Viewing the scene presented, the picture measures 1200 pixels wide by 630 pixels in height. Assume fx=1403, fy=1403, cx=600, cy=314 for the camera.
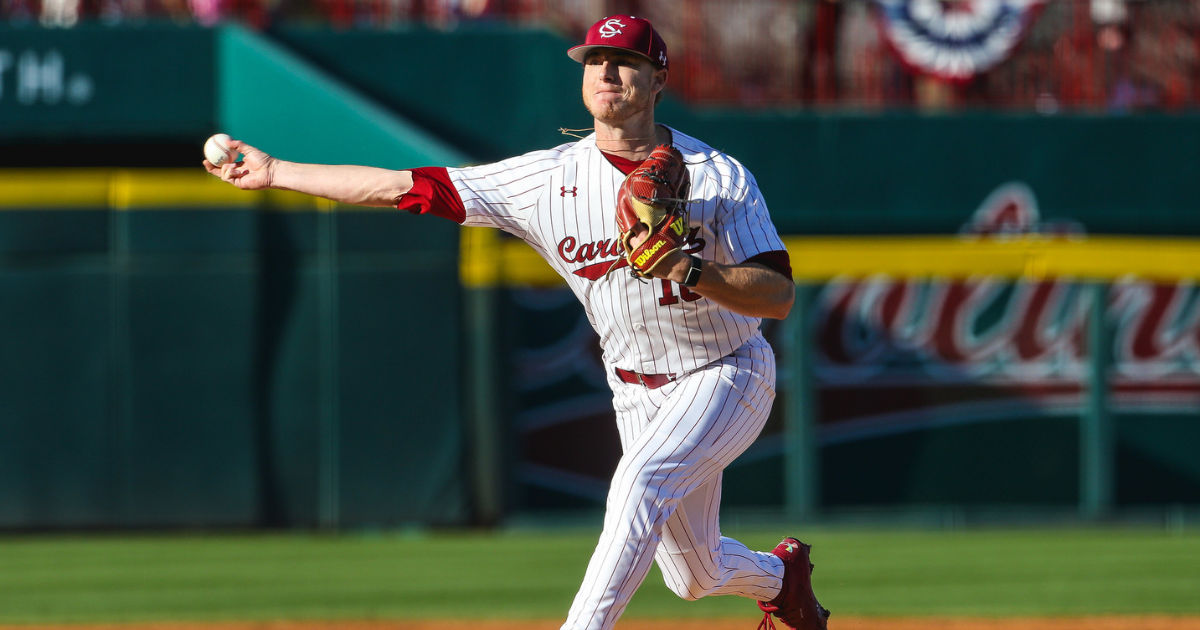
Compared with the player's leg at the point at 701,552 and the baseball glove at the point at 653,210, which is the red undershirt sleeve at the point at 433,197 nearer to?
the baseball glove at the point at 653,210

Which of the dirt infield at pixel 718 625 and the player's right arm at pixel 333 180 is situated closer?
the player's right arm at pixel 333 180

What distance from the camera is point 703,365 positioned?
3812 mm

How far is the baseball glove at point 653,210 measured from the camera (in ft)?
11.0

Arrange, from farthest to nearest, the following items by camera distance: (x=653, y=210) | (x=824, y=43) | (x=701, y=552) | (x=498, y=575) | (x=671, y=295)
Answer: (x=824, y=43) → (x=498, y=575) → (x=701, y=552) → (x=671, y=295) → (x=653, y=210)

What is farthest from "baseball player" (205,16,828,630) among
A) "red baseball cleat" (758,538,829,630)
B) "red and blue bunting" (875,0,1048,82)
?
"red and blue bunting" (875,0,1048,82)

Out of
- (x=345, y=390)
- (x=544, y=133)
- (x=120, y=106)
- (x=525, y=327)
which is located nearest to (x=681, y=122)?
(x=544, y=133)

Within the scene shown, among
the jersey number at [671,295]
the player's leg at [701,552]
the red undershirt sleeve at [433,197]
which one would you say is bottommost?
the player's leg at [701,552]

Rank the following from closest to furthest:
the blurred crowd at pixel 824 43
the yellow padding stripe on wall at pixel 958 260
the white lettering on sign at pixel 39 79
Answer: the yellow padding stripe on wall at pixel 958 260 < the white lettering on sign at pixel 39 79 < the blurred crowd at pixel 824 43

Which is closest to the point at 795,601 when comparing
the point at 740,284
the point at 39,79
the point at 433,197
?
the point at 740,284

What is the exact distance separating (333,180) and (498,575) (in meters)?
3.97

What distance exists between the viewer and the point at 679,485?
367cm

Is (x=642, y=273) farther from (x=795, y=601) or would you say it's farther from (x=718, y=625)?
(x=718, y=625)

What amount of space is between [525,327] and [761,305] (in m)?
6.06

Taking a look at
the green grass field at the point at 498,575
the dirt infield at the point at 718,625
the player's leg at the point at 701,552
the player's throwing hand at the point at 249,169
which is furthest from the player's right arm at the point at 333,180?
the green grass field at the point at 498,575
